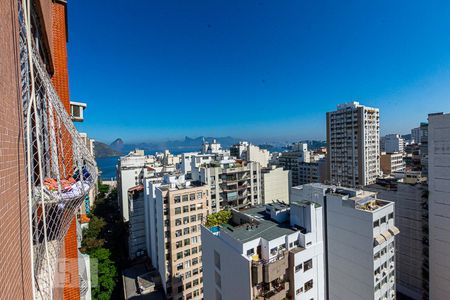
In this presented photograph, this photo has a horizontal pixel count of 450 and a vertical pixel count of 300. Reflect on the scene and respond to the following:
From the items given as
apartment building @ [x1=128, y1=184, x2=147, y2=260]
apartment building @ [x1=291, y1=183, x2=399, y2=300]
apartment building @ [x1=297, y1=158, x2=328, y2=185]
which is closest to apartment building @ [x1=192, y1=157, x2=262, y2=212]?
apartment building @ [x1=128, y1=184, x2=147, y2=260]

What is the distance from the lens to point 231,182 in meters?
21.1

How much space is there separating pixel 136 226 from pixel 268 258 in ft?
53.5

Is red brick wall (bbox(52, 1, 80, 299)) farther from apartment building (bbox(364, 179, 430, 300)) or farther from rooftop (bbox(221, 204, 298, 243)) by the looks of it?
apartment building (bbox(364, 179, 430, 300))

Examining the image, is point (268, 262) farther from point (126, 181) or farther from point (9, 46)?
point (126, 181)

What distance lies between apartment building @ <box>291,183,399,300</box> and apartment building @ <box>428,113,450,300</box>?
362cm

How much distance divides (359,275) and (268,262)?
479cm

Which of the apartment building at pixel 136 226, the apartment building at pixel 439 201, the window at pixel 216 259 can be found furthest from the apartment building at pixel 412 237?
the apartment building at pixel 136 226

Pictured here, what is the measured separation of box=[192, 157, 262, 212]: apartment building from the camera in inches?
787

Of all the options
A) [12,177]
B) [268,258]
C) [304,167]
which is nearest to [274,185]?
[304,167]

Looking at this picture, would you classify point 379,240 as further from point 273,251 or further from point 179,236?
point 179,236

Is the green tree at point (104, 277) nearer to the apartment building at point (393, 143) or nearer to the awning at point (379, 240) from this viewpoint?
the awning at point (379, 240)

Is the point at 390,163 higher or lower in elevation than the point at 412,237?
higher

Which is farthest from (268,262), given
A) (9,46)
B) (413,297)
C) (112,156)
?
(112,156)

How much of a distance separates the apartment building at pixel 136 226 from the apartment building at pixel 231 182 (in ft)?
17.4
